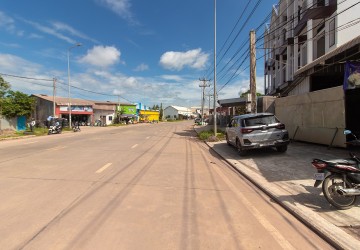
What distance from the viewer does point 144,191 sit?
728cm

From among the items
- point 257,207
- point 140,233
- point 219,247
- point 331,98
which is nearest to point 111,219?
point 140,233

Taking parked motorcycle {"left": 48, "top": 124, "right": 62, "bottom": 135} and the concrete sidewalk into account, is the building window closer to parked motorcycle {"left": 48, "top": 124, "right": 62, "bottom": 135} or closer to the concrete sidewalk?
the concrete sidewalk

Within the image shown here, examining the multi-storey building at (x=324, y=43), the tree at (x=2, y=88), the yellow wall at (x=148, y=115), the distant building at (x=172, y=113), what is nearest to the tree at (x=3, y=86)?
the tree at (x=2, y=88)

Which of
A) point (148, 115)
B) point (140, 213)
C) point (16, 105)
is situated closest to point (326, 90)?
point (140, 213)

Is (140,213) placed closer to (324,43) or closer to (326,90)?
(326,90)

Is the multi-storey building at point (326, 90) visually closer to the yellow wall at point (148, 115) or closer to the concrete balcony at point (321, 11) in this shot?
the concrete balcony at point (321, 11)

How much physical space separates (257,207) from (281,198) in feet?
2.61

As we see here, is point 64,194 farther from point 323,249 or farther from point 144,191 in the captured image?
point 323,249

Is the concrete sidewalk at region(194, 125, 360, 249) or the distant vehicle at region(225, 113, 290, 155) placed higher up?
the distant vehicle at region(225, 113, 290, 155)

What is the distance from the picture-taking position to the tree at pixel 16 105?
40.7m

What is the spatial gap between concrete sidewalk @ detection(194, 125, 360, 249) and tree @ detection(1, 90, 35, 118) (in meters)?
36.2

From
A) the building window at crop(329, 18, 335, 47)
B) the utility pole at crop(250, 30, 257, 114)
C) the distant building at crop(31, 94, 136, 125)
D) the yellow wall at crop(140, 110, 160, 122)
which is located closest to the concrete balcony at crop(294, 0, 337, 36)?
the building window at crop(329, 18, 335, 47)

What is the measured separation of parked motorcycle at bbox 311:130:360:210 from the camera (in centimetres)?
591

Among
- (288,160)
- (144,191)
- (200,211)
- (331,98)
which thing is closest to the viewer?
(200,211)
